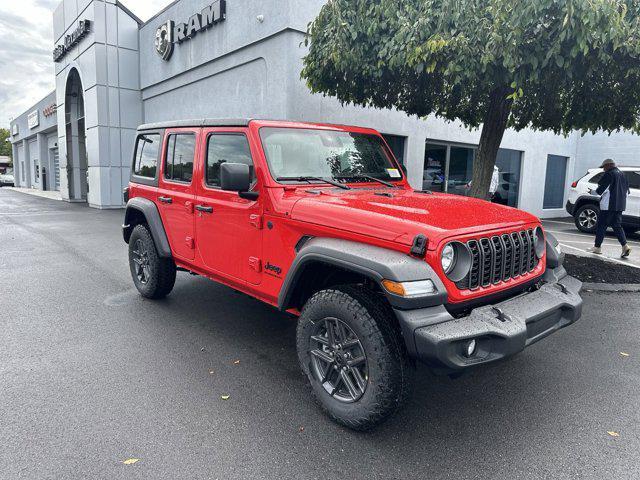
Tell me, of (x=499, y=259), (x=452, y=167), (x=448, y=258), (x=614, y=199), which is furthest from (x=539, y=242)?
(x=452, y=167)

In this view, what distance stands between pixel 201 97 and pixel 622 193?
33.3ft

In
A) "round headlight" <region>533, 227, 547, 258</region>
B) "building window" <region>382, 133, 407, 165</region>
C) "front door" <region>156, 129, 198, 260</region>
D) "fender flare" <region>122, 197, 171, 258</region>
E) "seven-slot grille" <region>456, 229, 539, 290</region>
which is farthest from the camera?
"building window" <region>382, 133, 407, 165</region>

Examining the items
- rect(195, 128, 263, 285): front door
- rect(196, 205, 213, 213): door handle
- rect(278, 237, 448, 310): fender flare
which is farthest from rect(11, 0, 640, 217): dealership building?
rect(278, 237, 448, 310): fender flare

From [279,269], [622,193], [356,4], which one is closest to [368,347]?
[279,269]

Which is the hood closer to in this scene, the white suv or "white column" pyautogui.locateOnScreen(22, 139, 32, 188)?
the white suv

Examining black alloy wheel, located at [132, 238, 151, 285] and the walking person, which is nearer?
black alloy wheel, located at [132, 238, 151, 285]

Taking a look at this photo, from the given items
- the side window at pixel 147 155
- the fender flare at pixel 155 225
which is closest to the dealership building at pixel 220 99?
the side window at pixel 147 155

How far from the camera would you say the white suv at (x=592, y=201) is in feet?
36.6

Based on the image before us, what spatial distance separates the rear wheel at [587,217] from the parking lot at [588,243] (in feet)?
0.65

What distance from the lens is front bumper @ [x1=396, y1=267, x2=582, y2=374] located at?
241 centimetres

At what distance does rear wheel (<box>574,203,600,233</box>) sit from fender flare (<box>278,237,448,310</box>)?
11.3 metres

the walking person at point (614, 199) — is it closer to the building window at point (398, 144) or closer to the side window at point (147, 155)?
the building window at point (398, 144)

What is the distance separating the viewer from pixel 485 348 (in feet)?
8.40

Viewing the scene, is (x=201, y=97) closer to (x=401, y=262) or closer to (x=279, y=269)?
(x=279, y=269)
